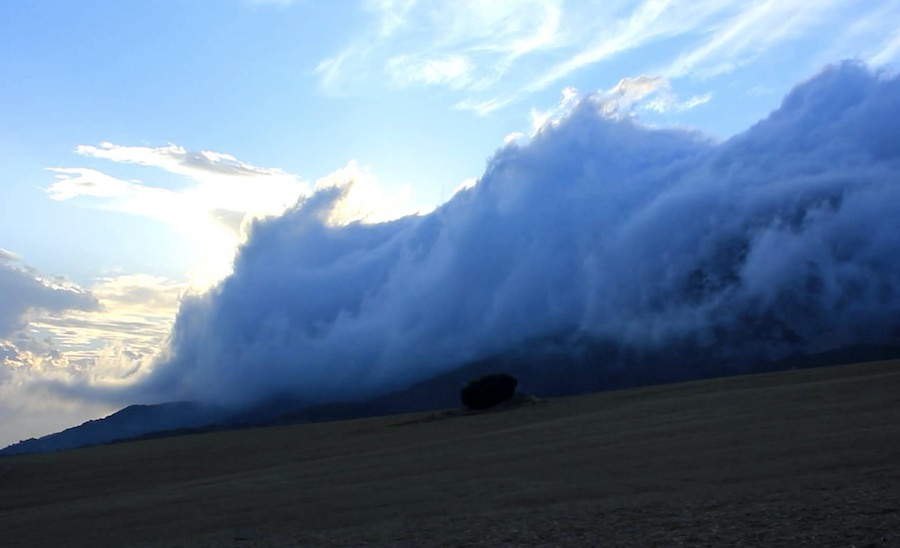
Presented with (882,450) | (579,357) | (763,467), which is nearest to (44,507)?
(763,467)

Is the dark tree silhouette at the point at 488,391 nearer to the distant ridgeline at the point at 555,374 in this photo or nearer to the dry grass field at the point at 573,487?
the dry grass field at the point at 573,487

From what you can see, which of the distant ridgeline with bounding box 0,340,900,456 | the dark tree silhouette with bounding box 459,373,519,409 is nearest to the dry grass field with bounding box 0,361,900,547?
the dark tree silhouette with bounding box 459,373,519,409

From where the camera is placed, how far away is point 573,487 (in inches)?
794

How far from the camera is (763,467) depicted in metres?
19.0

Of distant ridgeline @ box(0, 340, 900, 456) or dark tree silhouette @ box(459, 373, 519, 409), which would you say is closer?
dark tree silhouette @ box(459, 373, 519, 409)

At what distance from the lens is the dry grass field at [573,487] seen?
1455 cm

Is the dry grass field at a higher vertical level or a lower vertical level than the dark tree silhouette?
lower

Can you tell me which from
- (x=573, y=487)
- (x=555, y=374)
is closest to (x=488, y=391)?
(x=573, y=487)

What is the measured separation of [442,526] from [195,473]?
28.3 meters

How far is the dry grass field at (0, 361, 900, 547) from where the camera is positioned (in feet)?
47.7

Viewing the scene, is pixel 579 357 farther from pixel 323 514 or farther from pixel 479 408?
pixel 323 514

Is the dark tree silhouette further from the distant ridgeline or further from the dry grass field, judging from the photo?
the distant ridgeline

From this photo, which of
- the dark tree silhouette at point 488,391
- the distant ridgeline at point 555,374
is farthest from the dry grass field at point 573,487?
the distant ridgeline at point 555,374

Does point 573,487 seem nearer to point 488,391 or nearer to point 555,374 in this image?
point 488,391
